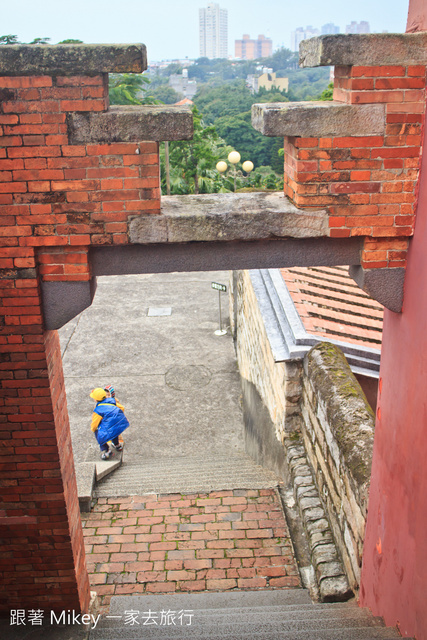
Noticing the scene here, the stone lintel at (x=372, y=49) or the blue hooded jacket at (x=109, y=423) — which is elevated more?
the stone lintel at (x=372, y=49)

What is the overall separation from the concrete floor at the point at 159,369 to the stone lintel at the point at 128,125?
624 centimetres

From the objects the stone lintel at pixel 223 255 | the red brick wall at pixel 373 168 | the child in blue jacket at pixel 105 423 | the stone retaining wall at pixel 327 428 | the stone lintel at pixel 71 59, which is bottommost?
the child in blue jacket at pixel 105 423

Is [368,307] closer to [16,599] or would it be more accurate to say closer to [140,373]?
[16,599]

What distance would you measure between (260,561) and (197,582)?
614mm

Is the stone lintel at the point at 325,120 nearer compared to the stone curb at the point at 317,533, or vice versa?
the stone lintel at the point at 325,120

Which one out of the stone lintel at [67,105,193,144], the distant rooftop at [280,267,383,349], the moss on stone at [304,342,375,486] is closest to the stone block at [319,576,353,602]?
the moss on stone at [304,342,375,486]

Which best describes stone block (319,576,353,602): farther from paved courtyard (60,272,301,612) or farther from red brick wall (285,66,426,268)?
red brick wall (285,66,426,268)

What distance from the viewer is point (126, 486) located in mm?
6453

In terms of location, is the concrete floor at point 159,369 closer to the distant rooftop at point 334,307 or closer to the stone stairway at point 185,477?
the stone stairway at point 185,477

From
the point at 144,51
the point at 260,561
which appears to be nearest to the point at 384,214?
the point at 144,51

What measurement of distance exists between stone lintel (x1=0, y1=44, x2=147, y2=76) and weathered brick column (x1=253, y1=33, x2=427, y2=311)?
0.73 metres

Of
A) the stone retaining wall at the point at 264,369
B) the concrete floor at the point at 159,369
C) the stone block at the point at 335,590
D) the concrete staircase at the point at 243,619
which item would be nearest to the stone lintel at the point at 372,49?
the concrete staircase at the point at 243,619

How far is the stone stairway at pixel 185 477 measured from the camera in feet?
20.4

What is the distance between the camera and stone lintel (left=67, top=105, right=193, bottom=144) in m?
2.86
